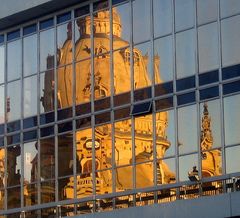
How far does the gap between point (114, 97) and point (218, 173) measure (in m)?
5.26

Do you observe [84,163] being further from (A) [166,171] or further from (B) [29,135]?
(A) [166,171]

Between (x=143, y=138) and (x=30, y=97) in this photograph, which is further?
(x=30, y=97)

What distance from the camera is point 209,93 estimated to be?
1252 inches

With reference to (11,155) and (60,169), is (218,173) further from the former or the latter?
(11,155)

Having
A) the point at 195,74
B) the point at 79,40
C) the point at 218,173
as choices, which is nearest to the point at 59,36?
the point at 79,40

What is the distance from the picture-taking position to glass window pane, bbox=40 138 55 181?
120 ft

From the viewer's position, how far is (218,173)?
31.0m

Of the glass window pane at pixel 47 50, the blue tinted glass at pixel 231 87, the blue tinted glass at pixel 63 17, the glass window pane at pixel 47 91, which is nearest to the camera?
the blue tinted glass at pixel 231 87

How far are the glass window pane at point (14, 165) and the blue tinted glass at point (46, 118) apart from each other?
4.85 feet

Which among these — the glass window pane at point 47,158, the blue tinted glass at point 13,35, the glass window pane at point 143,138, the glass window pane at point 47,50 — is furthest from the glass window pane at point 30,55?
A: the glass window pane at point 143,138

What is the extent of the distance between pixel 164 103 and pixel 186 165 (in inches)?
86.2

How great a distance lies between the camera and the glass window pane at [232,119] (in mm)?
30875

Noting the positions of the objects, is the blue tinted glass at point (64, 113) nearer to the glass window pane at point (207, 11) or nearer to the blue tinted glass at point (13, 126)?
the blue tinted glass at point (13, 126)

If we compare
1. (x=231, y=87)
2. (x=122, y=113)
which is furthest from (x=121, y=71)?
(x=231, y=87)
